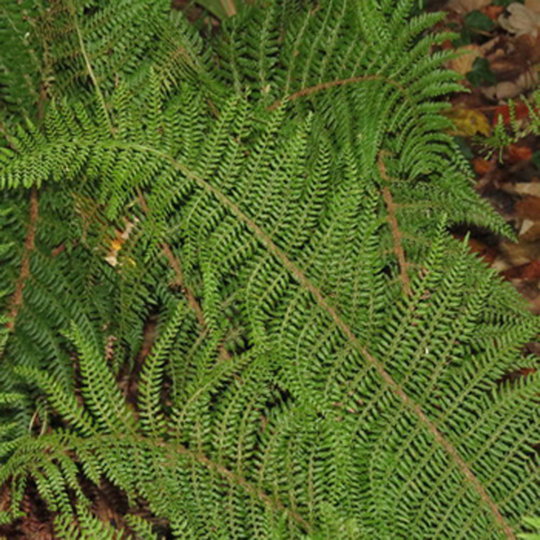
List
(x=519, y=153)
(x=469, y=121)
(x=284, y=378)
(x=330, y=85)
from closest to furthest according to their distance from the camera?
1. (x=284, y=378)
2. (x=330, y=85)
3. (x=519, y=153)
4. (x=469, y=121)

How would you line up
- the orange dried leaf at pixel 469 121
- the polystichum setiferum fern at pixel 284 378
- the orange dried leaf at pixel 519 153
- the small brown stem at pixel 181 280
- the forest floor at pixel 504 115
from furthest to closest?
1. the orange dried leaf at pixel 469 121
2. the orange dried leaf at pixel 519 153
3. the forest floor at pixel 504 115
4. the small brown stem at pixel 181 280
5. the polystichum setiferum fern at pixel 284 378

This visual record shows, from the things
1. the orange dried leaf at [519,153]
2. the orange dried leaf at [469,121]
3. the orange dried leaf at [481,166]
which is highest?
the orange dried leaf at [469,121]

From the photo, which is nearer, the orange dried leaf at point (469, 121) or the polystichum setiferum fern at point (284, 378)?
the polystichum setiferum fern at point (284, 378)

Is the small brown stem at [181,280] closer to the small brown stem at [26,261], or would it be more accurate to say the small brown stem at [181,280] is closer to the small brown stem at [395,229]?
the small brown stem at [26,261]

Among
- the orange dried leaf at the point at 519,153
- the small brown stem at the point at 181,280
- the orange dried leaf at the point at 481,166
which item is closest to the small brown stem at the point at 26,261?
the small brown stem at the point at 181,280

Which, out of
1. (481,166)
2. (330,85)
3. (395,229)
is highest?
(330,85)

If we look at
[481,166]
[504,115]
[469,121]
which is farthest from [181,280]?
[504,115]

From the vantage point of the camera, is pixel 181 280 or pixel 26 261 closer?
pixel 181 280

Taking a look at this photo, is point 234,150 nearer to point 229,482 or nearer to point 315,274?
point 315,274

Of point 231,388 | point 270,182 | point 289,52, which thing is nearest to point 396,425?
point 231,388

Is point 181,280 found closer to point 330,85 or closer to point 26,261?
point 26,261

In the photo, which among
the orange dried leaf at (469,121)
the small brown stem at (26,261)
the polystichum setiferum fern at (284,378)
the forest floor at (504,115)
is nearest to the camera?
the polystichum setiferum fern at (284,378)

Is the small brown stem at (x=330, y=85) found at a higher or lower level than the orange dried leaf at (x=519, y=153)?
higher
